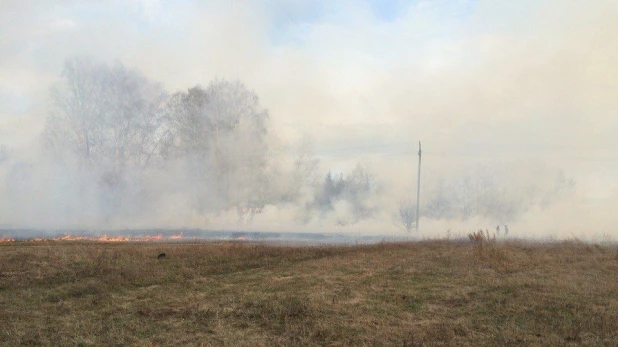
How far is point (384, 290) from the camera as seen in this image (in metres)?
13.0

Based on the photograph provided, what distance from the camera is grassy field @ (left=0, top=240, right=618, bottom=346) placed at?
28.2ft

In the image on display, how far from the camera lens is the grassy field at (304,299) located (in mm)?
8609

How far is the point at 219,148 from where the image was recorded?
129 feet

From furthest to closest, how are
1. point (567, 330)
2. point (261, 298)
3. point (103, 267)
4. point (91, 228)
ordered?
point (91, 228), point (103, 267), point (261, 298), point (567, 330)

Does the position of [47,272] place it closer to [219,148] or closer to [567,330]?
[567,330]

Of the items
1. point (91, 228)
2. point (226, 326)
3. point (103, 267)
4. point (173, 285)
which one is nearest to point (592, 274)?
point (226, 326)

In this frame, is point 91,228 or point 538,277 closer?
point 538,277

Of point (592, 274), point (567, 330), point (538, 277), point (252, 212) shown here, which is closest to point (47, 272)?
point (567, 330)

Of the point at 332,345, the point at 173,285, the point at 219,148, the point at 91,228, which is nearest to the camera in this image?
the point at 332,345

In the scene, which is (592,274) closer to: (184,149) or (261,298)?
(261,298)

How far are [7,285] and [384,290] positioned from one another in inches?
443

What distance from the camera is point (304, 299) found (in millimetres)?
11398

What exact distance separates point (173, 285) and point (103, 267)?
3701 mm

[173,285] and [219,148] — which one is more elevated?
[219,148]
